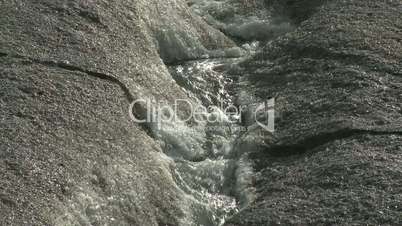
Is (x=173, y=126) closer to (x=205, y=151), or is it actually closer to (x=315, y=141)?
(x=205, y=151)

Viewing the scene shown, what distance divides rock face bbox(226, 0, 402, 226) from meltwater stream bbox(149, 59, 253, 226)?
0.22 metres

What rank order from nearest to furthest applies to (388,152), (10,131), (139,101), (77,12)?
(10,131) → (388,152) → (139,101) → (77,12)

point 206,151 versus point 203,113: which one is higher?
point 203,113

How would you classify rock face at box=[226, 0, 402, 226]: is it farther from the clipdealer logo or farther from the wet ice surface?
the wet ice surface

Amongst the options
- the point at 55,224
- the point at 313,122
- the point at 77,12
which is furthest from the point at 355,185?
the point at 77,12

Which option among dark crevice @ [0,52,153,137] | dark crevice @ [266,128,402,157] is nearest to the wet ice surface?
dark crevice @ [0,52,153,137]

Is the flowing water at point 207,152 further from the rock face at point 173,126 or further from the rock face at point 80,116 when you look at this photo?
the rock face at point 80,116

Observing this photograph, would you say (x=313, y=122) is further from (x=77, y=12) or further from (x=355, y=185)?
(x=77, y=12)

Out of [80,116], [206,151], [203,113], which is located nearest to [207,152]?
[206,151]

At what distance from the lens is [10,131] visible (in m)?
5.32

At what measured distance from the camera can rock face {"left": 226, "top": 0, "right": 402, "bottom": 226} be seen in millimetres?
5383

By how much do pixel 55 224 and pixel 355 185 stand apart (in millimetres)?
1858

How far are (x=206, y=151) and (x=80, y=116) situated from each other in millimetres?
1078

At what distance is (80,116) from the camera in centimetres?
568
